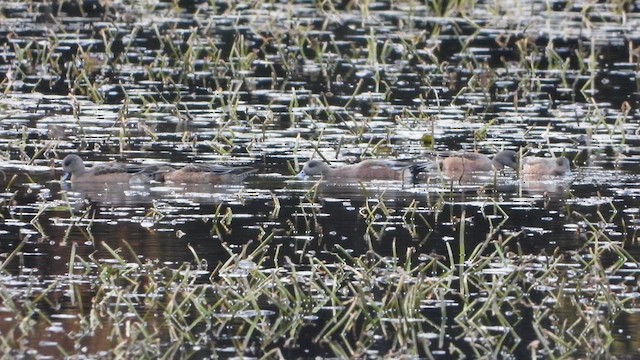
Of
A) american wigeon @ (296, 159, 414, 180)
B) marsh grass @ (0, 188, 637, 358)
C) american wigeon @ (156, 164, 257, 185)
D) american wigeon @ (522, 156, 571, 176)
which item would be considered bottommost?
american wigeon @ (522, 156, 571, 176)

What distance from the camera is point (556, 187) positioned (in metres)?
17.0

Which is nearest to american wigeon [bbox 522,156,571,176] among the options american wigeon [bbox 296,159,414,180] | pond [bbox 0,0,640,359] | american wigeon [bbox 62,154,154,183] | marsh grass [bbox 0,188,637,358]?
pond [bbox 0,0,640,359]

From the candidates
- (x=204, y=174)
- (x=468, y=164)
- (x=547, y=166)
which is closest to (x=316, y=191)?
(x=204, y=174)

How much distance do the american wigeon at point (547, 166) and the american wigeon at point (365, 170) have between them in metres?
1.14

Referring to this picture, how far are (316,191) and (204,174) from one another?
3.88 ft

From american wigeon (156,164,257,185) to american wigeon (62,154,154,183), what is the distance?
0.53 ft

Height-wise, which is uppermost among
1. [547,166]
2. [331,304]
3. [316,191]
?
[331,304]

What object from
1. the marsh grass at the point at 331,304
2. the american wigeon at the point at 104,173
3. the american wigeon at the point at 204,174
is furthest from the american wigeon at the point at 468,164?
the marsh grass at the point at 331,304

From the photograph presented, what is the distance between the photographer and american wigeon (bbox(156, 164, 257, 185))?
55.0 ft

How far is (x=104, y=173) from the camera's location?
1703 centimetres

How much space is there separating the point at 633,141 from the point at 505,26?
1020cm

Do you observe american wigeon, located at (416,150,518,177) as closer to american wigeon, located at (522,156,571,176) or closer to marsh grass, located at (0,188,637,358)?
american wigeon, located at (522,156,571,176)

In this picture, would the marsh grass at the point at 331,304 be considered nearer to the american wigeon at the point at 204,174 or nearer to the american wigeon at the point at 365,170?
the american wigeon at the point at 204,174

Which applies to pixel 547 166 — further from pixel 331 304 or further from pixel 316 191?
pixel 331 304
